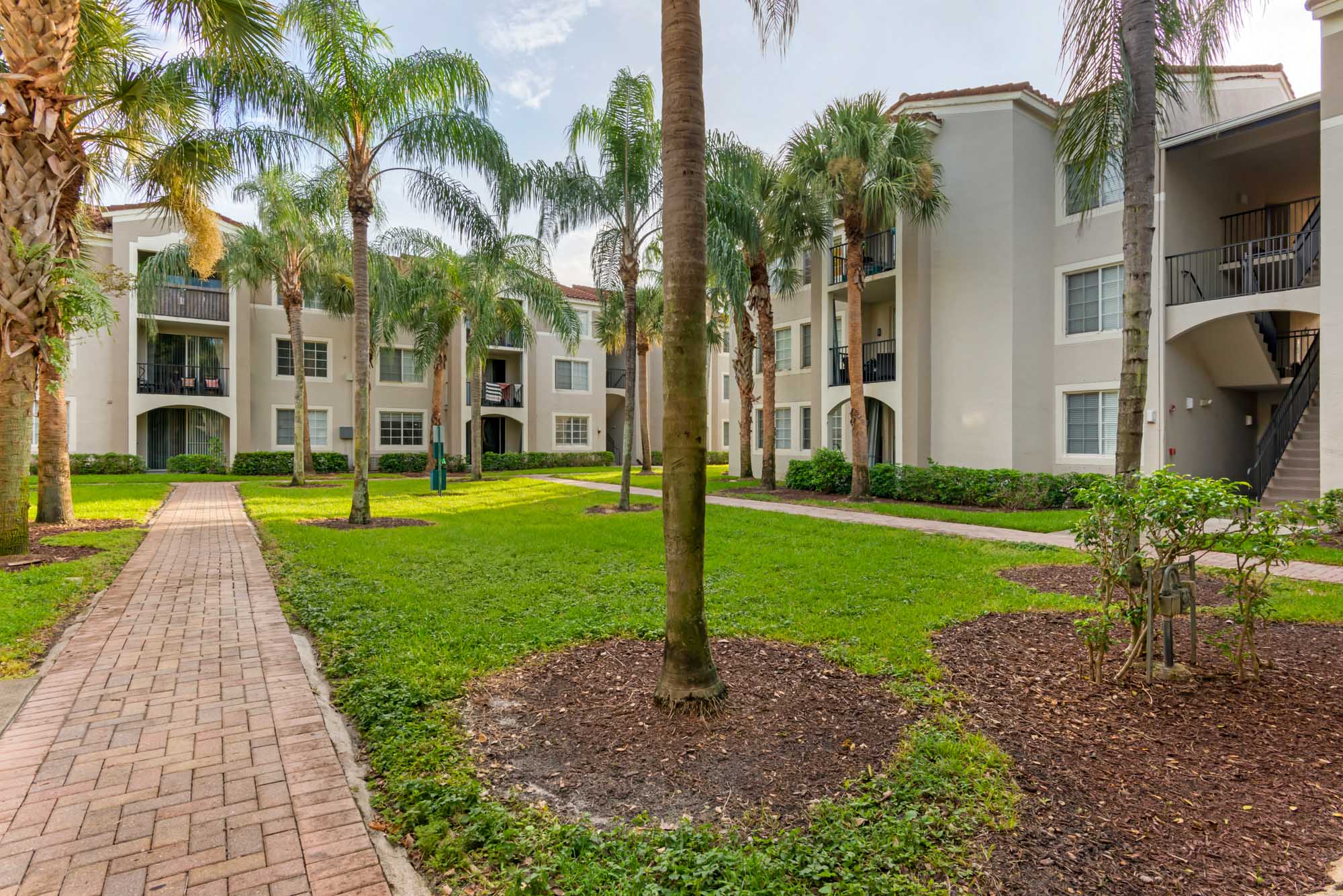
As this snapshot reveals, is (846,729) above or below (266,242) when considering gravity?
below

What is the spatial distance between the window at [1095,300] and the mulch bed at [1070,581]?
1000cm

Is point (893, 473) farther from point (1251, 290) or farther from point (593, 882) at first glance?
point (593, 882)

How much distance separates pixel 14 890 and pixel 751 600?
5777 mm

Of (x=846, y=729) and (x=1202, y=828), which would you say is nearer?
(x=1202, y=828)

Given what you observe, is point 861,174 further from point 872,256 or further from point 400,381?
point 400,381

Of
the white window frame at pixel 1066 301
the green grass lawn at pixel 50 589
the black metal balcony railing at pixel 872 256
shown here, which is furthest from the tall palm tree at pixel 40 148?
the white window frame at pixel 1066 301

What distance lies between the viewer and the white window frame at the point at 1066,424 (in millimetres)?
16469

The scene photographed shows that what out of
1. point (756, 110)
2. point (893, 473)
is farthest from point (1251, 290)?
point (756, 110)

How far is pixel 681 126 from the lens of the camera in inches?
165

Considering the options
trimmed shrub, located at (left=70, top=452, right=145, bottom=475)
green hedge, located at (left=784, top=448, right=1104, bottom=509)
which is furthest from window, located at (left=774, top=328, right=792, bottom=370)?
trimmed shrub, located at (left=70, top=452, right=145, bottom=475)

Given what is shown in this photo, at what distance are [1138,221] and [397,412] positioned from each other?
30841mm

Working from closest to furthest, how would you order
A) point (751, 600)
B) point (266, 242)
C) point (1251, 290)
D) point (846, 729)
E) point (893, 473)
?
point (846, 729), point (751, 600), point (1251, 290), point (893, 473), point (266, 242)

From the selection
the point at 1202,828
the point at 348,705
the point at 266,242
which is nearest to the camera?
the point at 1202,828

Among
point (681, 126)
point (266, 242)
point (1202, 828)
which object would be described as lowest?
point (1202, 828)
